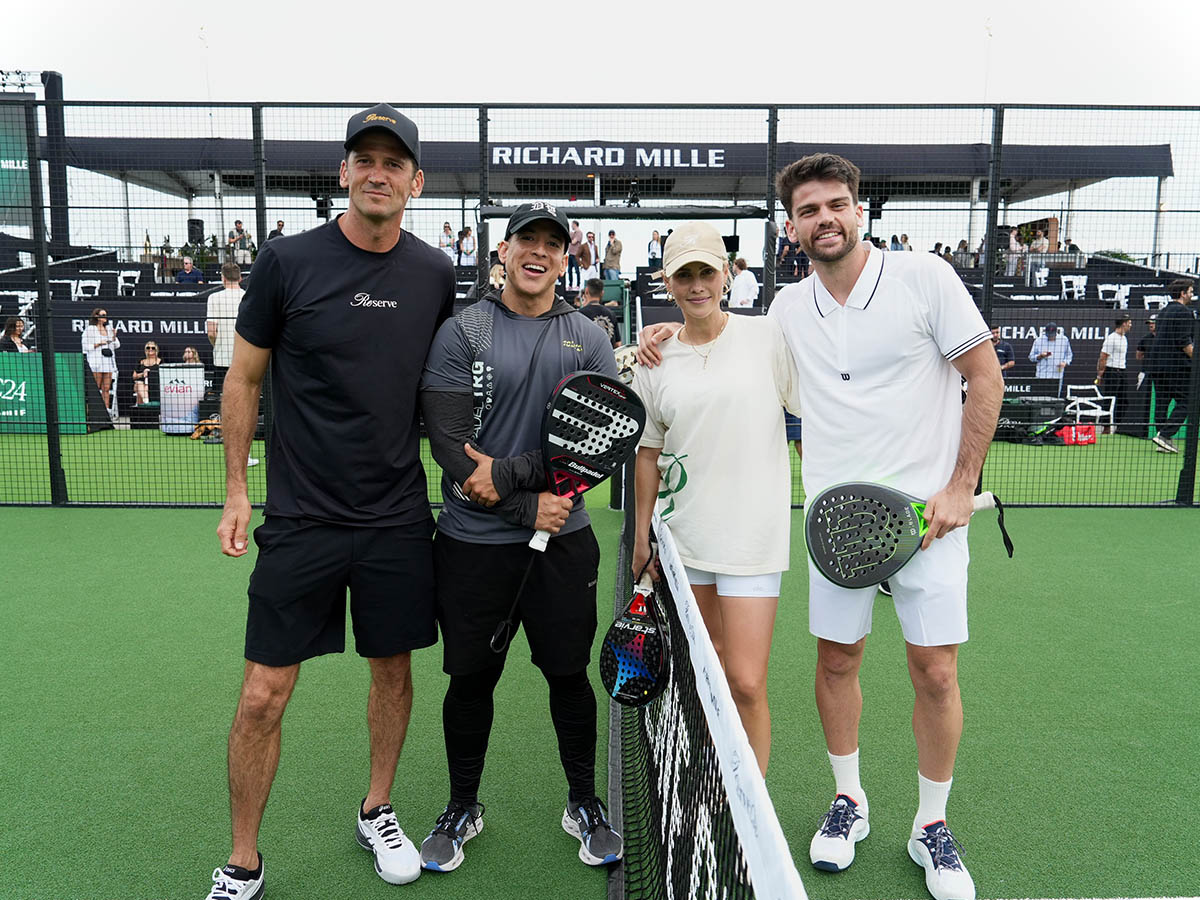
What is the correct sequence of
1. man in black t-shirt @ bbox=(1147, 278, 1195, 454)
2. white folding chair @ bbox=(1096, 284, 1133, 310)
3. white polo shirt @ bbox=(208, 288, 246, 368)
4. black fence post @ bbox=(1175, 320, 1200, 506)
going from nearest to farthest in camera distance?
black fence post @ bbox=(1175, 320, 1200, 506) < man in black t-shirt @ bbox=(1147, 278, 1195, 454) < white polo shirt @ bbox=(208, 288, 246, 368) < white folding chair @ bbox=(1096, 284, 1133, 310)

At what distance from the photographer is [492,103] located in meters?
6.91

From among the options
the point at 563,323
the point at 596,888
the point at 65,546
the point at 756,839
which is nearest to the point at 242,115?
the point at 65,546

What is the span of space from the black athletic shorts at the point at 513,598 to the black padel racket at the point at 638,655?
0.11 metres

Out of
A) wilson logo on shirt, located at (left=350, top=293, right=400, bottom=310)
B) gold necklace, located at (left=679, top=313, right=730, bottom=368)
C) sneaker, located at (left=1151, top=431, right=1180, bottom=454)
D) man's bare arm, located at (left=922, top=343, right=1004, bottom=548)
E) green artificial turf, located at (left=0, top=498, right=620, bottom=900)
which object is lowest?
green artificial turf, located at (left=0, top=498, right=620, bottom=900)

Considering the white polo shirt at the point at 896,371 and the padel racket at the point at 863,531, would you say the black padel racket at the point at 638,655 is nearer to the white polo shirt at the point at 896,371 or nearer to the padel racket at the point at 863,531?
the padel racket at the point at 863,531

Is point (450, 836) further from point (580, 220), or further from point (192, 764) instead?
point (580, 220)

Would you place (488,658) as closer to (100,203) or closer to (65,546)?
(65,546)

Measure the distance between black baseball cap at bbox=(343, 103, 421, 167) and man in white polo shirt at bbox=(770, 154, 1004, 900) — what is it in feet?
3.70

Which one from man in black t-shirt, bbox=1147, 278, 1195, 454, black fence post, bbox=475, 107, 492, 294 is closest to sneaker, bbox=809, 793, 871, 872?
black fence post, bbox=475, 107, 492, 294

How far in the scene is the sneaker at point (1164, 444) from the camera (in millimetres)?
10867

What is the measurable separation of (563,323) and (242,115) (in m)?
5.63

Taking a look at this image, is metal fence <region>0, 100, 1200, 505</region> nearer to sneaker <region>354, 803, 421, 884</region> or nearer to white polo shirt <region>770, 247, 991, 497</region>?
white polo shirt <region>770, 247, 991, 497</region>

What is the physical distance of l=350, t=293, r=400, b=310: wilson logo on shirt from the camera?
2601mm

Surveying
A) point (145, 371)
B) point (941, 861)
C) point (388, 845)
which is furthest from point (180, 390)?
point (941, 861)
